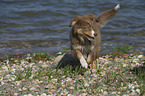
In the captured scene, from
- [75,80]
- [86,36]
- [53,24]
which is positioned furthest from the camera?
[53,24]

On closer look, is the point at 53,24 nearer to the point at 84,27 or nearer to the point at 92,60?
→ the point at 92,60

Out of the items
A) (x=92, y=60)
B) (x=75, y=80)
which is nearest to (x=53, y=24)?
(x=92, y=60)

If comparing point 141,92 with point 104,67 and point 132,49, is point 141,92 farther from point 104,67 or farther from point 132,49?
point 132,49

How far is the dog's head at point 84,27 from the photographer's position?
20.4ft

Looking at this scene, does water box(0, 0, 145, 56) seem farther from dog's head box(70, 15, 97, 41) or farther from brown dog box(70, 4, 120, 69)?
dog's head box(70, 15, 97, 41)

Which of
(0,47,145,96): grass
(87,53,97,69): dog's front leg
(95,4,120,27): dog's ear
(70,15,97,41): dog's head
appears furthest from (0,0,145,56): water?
(0,47,145,96): grass

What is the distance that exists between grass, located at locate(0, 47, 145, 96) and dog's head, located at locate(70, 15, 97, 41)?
3.36ft

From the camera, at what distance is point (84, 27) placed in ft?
20.5

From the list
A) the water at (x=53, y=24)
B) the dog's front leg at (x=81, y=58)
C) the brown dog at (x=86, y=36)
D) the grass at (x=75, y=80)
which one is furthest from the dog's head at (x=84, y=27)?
the water at (x=53, y=24)

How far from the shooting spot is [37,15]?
635 inches

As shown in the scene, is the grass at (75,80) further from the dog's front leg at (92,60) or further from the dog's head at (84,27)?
the dog's head at (84,27)

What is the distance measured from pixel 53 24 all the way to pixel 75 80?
9.05 m

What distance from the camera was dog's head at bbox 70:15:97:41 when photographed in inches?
245

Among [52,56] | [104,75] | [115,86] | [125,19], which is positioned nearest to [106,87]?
[115,86]
